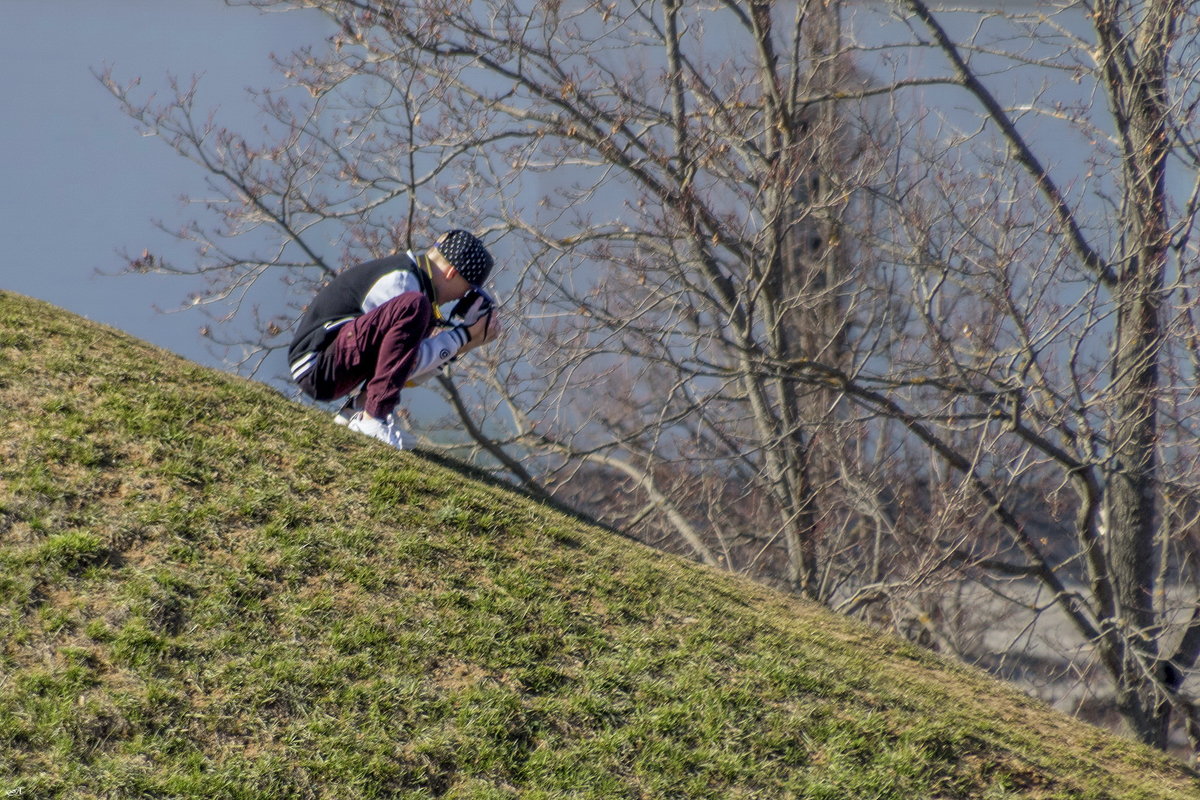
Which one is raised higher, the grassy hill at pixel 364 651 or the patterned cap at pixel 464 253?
the patterned cap at pixel 464 253

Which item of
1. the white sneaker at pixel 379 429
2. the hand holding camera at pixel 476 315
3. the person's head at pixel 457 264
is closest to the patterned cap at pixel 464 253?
the person's head at pixel 457 264

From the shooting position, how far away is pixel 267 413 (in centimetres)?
542

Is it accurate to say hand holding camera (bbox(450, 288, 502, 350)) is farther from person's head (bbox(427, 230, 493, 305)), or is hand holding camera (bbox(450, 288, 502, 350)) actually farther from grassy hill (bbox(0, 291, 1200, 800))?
grassy hill (bbox(0, 291, 1200, 800))

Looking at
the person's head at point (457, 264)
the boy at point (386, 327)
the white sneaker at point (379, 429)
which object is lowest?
the white sneaker at point (379, 429)

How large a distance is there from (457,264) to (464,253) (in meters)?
0.06

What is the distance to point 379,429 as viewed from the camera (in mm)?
5766

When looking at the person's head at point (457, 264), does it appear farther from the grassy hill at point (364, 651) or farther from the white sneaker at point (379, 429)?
the grassy hill at point (364, 651)

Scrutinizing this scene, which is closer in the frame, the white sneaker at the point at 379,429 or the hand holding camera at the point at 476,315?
the white sneaker at the point at 379,429

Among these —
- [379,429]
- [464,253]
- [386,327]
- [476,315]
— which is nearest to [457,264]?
[464,253]

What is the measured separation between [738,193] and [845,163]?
0.99m

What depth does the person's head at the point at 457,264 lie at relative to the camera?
570 cm

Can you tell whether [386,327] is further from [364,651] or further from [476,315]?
[364,651]

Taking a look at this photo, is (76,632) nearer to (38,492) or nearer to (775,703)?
(38,492)

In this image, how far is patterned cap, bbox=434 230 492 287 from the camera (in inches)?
224
